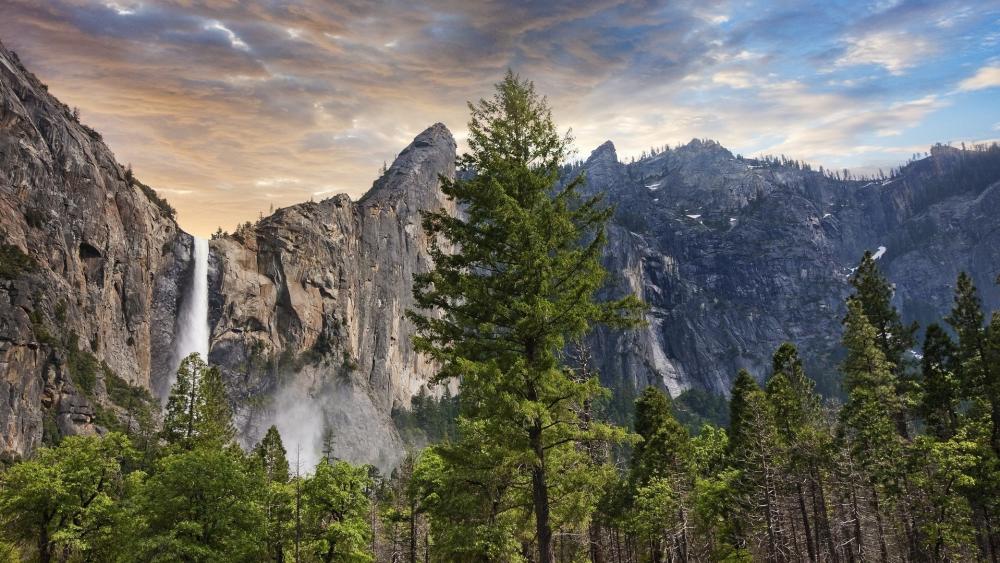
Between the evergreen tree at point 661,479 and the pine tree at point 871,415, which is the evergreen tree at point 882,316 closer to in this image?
the pine tree at point 871,415

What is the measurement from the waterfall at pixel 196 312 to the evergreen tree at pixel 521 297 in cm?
12662

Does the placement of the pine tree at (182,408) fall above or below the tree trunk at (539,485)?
above

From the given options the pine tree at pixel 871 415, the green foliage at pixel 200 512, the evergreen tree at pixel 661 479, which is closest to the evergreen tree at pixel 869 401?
the pine tree at pixel 871 415

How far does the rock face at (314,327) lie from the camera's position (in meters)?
133

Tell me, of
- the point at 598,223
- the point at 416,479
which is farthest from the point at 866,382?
the point at 598,223

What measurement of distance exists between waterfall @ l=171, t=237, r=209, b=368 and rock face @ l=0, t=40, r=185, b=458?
274cm

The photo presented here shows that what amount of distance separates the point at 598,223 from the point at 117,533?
31.9 m

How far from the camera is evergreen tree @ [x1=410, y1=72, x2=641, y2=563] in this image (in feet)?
46.0

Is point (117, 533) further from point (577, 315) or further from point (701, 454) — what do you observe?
point (701, 454)

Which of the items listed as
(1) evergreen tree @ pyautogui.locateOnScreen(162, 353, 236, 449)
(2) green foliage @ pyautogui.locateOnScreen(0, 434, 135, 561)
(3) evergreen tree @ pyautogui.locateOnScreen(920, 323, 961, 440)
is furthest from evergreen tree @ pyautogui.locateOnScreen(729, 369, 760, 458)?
(2) green foliage @ pyautogui.locateOnScreen(0, 434, 135, 561)

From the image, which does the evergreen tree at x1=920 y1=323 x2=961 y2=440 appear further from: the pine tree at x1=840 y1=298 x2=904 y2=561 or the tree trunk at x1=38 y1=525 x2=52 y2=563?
the tree trunk at x1=38 y1=525 x2=52 y2=563

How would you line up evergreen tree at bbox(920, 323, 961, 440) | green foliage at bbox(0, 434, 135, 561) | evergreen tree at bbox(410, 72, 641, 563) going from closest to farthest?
1. evergreen tree at bbox(410, 72, 641, 563)
2. green foliage at bbox(0, 434, 135, 561)
3. evergreen tree at bbox(920, 323, 961, 440)

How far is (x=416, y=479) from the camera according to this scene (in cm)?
3728

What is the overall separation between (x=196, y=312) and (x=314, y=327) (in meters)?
27.1
